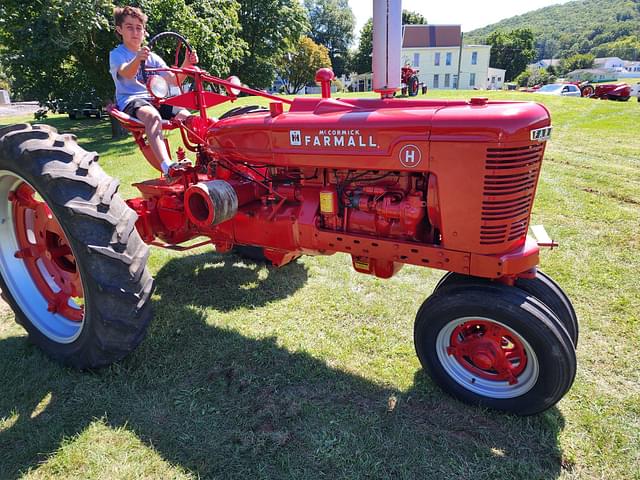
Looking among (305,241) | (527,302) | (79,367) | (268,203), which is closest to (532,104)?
(527,302)

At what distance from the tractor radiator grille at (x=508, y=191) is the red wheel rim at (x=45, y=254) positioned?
273cm

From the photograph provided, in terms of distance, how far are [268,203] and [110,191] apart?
0.99 meters

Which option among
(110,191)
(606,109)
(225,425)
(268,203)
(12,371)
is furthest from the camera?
(606,109)

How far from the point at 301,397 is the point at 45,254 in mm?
2160

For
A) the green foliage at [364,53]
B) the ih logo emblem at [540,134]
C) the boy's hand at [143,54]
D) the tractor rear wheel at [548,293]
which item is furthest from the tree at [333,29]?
the ih logo emblem at [540,134]

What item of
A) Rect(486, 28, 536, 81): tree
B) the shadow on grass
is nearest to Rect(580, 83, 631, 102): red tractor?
the shadow on grass

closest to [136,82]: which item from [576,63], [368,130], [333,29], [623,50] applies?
[368,130]

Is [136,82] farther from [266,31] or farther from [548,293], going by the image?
[266,31]

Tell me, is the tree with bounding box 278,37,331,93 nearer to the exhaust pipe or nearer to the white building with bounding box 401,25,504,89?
the white building with bounding box 401,25,504,89

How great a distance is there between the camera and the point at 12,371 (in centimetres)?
285

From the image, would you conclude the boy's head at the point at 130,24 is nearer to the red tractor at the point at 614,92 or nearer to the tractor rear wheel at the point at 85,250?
the tractor rear wheel at the point at 85,250

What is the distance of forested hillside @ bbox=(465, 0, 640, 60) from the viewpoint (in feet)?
425

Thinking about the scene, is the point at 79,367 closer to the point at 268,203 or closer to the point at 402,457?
the point at 268,203

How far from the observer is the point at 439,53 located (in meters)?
56.4
